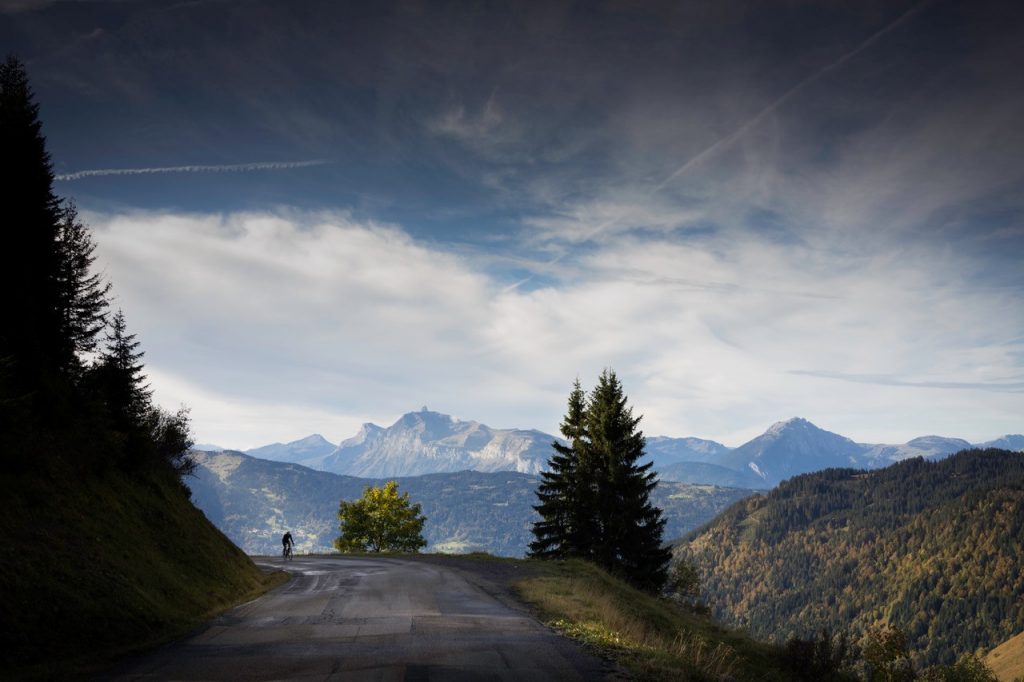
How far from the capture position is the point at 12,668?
10836 mm

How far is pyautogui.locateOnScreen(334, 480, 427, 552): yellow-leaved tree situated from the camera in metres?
73.3

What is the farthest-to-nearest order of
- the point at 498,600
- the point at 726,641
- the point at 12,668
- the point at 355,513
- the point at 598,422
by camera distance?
the point at 355,513 → the point at 598,422 → the point at 726,641 → the point at 498,600 → the point at 12,668

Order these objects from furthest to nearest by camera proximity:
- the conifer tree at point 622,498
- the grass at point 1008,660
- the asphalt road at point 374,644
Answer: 1. the grass at point 1008,660
2. the conifer tree at point 622,498
3. the asphalt road at point 374,644

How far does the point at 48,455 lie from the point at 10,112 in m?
15.8

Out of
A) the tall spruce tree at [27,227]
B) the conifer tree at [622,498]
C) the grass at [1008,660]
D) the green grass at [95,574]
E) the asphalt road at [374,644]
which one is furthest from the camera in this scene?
the grass at [1008,660]

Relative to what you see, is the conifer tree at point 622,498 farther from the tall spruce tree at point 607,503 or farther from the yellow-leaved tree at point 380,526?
the yellow-leaved tree at point 380,526

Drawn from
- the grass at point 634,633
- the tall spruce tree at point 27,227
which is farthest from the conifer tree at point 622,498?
the tall spruce tree at point 27,227

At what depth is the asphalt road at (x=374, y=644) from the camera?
1048 centimetres

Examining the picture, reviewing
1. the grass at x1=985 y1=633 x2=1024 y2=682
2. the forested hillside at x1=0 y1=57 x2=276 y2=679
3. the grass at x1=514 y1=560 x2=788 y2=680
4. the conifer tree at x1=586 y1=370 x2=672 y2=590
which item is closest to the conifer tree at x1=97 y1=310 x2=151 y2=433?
the forested hillside at x1=0 y1=57 x2=276 y2=679

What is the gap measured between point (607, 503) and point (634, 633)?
2946cm

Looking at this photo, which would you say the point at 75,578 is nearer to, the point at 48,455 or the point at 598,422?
the point at 48,455

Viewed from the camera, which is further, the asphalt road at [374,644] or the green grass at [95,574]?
the green grass at [95,574]

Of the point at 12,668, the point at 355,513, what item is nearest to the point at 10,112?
the point at 12,668

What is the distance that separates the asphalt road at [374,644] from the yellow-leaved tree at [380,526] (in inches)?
2102
